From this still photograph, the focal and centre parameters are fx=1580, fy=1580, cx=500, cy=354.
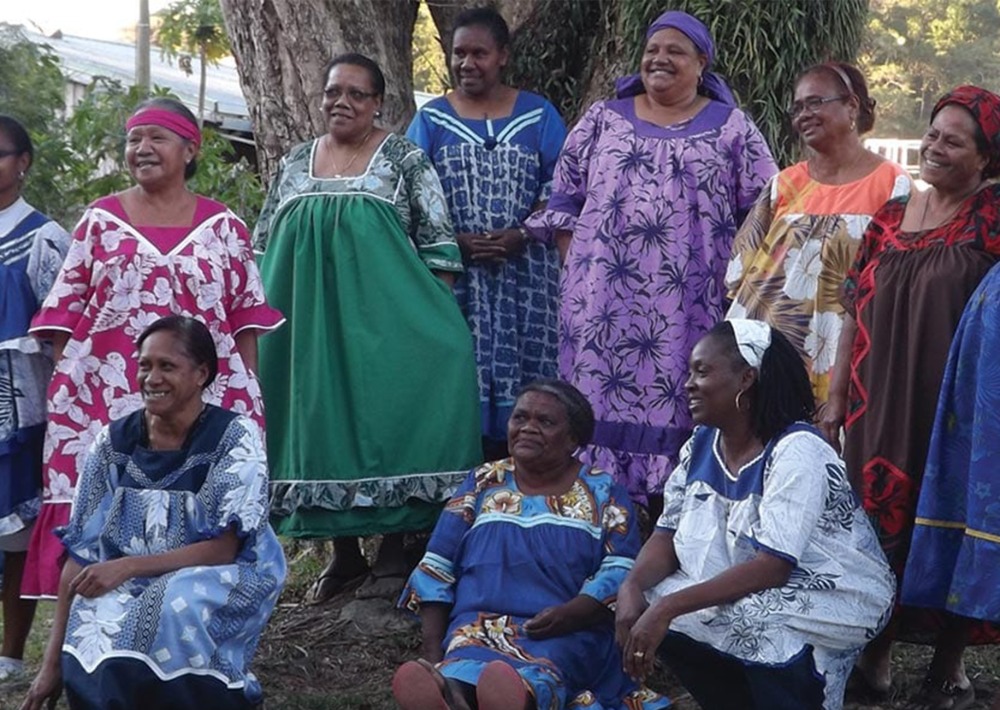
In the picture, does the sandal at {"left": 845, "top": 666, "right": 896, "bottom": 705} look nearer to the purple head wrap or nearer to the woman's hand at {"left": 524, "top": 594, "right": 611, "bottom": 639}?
the woman's hand at {"left": 524, "top": 594, "right": 611, "bottom": 639}

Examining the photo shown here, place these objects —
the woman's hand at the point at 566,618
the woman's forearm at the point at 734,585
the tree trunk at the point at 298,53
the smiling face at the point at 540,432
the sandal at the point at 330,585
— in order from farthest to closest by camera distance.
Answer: the tree trunk at the point at 298,53, the sandal at the point at 330,585, the smiling face at the point at 540,432, the woman's hand at the point at 566,618, the woman's forearm at the point at 734,585

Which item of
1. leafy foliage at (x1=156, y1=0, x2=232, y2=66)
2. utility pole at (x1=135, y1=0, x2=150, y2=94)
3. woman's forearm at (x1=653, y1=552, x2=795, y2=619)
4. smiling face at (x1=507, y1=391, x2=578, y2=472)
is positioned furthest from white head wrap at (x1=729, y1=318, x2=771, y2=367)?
utility pole at (x1=135, y1=0, x2=150, y2=94)

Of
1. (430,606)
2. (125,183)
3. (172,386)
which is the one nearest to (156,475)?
(172,386)

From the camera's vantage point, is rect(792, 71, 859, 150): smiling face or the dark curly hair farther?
rect(792, 71, 859, 150): smiling face

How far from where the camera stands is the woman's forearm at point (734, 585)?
165 inches

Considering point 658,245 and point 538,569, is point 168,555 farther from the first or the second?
point 658,245

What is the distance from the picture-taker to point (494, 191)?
20.1 feet

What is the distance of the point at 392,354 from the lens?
5867 mm

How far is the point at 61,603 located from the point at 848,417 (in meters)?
2.44

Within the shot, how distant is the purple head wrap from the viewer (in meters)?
5.73

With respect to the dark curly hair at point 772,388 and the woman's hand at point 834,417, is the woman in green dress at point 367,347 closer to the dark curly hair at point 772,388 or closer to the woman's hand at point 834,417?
the woman's hand at point 834,417

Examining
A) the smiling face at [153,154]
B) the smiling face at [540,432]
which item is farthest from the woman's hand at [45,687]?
the smiling face at [153,154]

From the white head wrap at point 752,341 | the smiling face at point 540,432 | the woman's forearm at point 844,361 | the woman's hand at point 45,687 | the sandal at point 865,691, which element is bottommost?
the sandal at point 865,691

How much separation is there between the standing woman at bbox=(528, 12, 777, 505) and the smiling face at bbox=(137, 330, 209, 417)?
1.75 meters
